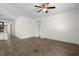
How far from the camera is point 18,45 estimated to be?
5.23 ft

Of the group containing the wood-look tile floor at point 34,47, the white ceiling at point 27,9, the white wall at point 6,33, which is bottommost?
the wood-look tile floor at point 34,47

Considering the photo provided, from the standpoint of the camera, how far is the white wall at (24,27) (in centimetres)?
159

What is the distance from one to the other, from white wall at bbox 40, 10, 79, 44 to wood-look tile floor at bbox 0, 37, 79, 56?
74 millimetres

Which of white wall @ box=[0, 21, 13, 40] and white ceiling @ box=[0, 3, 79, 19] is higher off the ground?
white ceiling @ box=[0, 3, 79, 19]

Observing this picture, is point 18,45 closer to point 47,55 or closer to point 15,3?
point 47,55

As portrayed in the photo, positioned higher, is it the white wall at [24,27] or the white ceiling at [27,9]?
the white ceiling at [27,9]

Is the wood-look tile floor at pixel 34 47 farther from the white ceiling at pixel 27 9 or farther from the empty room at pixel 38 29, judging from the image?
the white ceiling at pixel 27 9

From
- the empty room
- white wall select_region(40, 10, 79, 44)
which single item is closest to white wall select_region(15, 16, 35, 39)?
the empty room

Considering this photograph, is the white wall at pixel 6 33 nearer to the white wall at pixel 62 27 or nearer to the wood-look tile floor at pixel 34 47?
the wood-look tile floor at pixel 34 47

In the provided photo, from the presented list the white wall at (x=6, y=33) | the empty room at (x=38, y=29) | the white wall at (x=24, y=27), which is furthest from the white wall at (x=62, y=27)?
the white wall at (x=6, y=33)

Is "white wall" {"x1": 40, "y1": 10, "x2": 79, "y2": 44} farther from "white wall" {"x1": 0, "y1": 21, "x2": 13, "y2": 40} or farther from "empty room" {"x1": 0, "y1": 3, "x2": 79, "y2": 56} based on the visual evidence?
"white wall" {"x1": 0, "y1": 21, "x2": 13, "y2": 40}

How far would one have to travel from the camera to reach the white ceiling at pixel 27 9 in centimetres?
156

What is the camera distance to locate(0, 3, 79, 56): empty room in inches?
61.7

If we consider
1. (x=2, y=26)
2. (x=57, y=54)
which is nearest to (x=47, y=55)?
(x=57, y=54)
